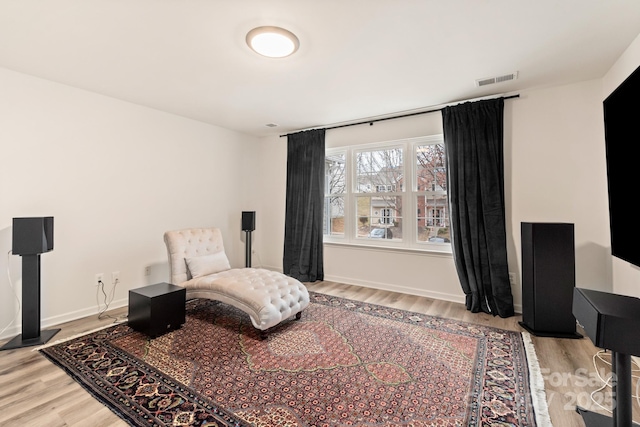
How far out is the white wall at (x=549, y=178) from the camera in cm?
284

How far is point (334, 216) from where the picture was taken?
4.70 metres

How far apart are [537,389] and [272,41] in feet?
9.95

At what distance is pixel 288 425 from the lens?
156 cm

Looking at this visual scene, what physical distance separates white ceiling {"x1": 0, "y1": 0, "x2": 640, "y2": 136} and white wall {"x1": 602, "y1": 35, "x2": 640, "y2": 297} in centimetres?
8

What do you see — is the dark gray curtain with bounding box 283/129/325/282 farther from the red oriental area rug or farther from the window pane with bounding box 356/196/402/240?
the red oriental area rug

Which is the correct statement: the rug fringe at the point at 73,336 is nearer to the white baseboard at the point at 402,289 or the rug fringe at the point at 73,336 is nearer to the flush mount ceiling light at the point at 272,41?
the white baseboard at the point at 402,289

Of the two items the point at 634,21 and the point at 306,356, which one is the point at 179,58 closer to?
the point at 306,356

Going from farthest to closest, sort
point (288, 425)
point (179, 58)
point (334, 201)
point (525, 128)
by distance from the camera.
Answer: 1. point (334, 201)
2. point (525, 128)
3. point (179, 58)
4. point (288, 425)

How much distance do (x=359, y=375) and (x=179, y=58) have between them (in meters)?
2.97

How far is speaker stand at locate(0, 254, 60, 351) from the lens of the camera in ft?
8.24

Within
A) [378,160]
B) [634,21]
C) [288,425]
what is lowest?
[288,425]

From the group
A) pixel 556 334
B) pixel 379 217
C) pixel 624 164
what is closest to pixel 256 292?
pixel 379 217

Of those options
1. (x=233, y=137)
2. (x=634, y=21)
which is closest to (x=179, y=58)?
(x=233, y=137)

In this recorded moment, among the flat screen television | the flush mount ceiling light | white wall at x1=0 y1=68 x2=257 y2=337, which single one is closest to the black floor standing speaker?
the flat screen television
